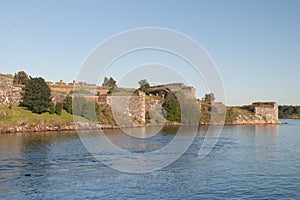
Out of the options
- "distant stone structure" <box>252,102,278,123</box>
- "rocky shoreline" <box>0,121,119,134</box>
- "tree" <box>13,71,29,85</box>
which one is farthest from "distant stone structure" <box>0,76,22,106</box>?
"distant stone structure" <box>252,102,278,123</box>

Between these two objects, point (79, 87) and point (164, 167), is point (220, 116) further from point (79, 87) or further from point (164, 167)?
point (164, 167)

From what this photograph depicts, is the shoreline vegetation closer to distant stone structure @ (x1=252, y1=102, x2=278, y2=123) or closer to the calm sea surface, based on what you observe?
distant stone structure @ (x1=252, y1=102, x2=278, y2=123)

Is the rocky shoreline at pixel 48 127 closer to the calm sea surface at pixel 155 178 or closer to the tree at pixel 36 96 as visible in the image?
the tree at pixel 36 96

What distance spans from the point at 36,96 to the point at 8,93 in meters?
10.7

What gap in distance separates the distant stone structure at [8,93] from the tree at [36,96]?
4723mm

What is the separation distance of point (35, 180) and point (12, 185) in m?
2.38

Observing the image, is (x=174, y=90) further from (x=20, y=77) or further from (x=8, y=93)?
(x=8, y=93)

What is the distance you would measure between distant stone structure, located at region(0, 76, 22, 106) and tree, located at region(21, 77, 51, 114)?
4723mm

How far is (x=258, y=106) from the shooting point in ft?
541

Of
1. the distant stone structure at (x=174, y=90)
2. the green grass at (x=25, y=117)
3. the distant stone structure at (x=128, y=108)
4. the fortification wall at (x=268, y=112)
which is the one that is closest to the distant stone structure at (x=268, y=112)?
the fortification wall at (x=268, y=112)

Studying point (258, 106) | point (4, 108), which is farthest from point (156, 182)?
point (258, 106)

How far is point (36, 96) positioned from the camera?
315 feet

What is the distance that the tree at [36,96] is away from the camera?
3755 inches

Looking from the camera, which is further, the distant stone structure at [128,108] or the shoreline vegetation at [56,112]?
the distant stone structure at [128,108]
